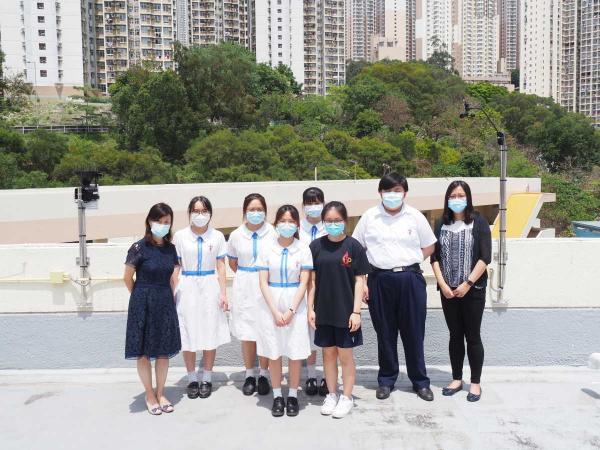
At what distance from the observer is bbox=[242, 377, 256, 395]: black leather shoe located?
4219 millimetres

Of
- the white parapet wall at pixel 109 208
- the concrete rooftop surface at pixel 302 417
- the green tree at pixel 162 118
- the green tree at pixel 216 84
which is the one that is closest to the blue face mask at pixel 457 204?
the concrete rooftop surface at pixel 302 417

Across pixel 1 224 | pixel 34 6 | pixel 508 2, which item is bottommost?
pixel 1 224

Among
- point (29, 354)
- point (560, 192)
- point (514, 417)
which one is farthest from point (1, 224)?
point (560, 192)

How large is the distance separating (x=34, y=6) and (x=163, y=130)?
35475 mm

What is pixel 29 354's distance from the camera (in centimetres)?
468

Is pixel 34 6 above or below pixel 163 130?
above

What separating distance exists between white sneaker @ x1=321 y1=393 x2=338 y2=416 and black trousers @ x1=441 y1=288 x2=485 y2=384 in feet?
2.85

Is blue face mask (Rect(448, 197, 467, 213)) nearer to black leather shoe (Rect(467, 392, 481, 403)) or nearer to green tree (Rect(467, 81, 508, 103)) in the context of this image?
black leather shoe (Rect(467, 392, 481, 403))

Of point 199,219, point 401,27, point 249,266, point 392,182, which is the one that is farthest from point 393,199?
point 401,27

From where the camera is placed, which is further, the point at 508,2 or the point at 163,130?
the point at 508,2

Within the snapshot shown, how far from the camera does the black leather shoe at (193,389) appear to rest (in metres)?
4.14

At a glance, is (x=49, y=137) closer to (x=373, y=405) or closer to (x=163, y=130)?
(x=163, y=130)

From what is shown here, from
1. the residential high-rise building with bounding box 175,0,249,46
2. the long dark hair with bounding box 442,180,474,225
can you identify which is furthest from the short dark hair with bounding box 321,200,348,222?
the residential high-rise building with bounding box 175,0,249,46

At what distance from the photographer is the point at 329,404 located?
3.87 m
